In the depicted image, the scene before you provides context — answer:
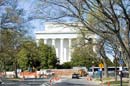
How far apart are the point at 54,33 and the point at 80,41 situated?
4253 inches

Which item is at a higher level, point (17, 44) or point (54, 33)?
point (54, 33)

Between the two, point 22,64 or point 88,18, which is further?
point 22,64

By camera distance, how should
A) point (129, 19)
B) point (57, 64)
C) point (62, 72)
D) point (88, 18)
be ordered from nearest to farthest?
point (129, 19)
point (88, 18)
point (62, 72)
point (57, 64)

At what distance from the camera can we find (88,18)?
1599 inches

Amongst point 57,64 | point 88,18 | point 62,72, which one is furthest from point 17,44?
point 57,64

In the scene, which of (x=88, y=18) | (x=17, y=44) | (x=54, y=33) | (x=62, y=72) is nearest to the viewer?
(x=88, y=18)

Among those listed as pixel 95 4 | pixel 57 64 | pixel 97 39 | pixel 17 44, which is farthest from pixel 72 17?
pixel 57 64

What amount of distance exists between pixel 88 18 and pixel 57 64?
112 meters

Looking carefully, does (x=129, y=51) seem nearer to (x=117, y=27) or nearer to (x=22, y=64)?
(x=117, y=27)

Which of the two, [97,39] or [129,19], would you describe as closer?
[129,19]

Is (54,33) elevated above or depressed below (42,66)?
above

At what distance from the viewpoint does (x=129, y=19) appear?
34938mm

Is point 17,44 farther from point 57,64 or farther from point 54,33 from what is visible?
point 54,33

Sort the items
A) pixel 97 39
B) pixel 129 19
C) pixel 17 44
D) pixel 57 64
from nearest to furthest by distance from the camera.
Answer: pixel 129 19 < pixel 97 39 < pixel 17 44 < pixel 57 64
